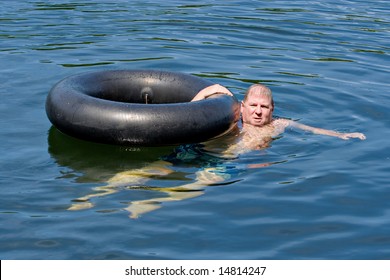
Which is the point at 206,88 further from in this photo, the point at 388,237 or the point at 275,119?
the point at 388,237

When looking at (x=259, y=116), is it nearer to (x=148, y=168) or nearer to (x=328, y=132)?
(x=328, y=132)

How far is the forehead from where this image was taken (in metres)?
9.70

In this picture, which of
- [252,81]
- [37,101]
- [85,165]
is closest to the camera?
[85,165]

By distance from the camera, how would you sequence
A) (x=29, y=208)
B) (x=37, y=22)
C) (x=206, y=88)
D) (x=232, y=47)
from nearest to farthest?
1. (x=29, y=208)
2. (x=206, y=88)
3. (x=232, y=47)
4. (x=37, y=22)

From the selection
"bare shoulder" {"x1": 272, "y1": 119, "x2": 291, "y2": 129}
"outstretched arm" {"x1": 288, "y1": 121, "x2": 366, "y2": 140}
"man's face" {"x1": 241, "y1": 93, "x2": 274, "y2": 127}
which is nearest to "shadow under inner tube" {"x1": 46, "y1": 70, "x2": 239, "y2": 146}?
"man's face" {"x1": 241, "y1": 93, "x2": 274, "y2": 127}

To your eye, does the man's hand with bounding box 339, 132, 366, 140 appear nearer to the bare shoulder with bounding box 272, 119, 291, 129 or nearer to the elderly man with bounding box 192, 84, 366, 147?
the elderly man with bounding box 192, 84, 366, 147

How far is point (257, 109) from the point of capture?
31.9 feet

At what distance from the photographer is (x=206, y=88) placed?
10.0 m

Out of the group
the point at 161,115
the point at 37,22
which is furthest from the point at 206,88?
the point at 37,22

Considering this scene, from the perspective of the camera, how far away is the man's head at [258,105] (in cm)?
970

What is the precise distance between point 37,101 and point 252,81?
9.96 ft

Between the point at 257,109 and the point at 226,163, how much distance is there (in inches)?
43.5

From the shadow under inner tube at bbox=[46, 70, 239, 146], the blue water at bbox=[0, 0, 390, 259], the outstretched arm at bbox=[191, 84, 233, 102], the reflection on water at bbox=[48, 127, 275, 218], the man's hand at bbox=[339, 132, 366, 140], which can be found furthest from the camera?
the outstretched arm at bbox=[191, 84, 233, 102]

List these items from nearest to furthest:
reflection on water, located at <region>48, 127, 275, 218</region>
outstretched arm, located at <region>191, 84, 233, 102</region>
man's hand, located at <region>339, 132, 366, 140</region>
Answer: reflection on water, located at <region>48, 127, 275, 218</region>
man's hand, located at <region>339, 132, 366, 140</region>
outstretched arm, located at <region>191, 84, 233, 102</region>
